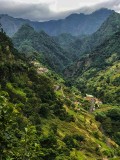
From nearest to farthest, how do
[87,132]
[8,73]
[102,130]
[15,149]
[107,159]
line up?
[15,149] → [107,159] → [8,73] → [87,132] → [102,130]

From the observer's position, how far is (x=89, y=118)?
163000mm

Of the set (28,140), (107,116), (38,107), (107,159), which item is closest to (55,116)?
(38,107)

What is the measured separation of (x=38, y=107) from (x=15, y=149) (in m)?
72.4

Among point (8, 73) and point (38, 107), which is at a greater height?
point (8, 73)

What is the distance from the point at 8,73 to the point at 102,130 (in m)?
53.2

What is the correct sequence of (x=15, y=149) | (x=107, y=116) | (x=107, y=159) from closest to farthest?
(x=15, y=149) → (x=107, y=159) → (x=107, y=116)

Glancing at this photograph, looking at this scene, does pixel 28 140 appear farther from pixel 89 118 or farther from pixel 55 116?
pixel 89 118

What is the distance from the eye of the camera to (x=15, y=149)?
4694 centimetres

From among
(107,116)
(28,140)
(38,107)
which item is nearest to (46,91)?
(38,107)

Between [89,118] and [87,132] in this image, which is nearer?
[87,132]

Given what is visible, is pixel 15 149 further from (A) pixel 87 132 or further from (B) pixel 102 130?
(B) pixel 102 130

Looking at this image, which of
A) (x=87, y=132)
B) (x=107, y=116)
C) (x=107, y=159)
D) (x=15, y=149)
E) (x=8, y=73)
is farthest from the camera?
(x=107, y=116)

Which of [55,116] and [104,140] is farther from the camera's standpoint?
[104,140]

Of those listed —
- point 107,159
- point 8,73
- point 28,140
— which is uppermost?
point 8,73
